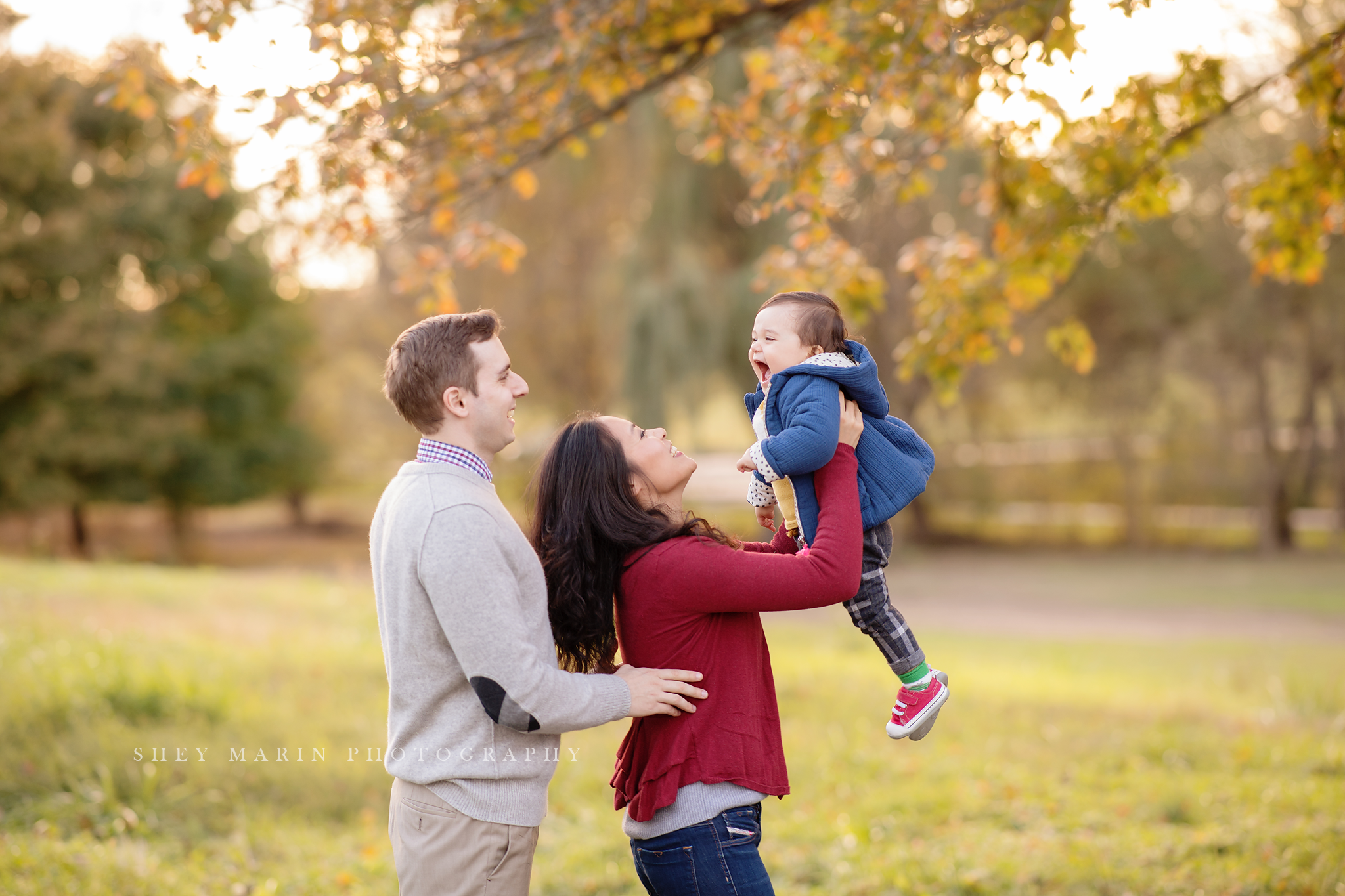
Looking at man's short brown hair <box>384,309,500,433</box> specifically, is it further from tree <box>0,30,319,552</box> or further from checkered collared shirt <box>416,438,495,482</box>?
tree <box>0,30,319,552</box>

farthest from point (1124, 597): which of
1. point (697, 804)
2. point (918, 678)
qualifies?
point (697, 804)

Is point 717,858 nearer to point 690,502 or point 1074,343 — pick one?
point 1074,343

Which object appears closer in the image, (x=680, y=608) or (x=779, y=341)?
(x=680, y=608)

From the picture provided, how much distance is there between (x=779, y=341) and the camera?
95.7 inches

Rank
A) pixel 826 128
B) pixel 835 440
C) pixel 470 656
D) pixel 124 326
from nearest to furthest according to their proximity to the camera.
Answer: pixel 470 656 → pixel 835 440 → pixel 826 128 → pixel 124 326

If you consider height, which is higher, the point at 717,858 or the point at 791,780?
the point at 717,858

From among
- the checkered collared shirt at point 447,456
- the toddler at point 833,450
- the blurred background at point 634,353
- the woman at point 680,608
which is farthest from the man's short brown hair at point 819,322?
the blurred background at point 634,353

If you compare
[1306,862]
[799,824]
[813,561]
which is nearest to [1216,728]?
[1306,862]

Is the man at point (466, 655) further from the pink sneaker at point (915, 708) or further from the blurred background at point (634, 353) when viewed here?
the blurred background at point (634, 353)

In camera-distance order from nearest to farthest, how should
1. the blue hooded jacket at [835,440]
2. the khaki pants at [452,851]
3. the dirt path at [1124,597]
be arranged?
the khaki pants at [452,851] → the blue hooded jacket at [835,440] → the dirt path at [1124,597]

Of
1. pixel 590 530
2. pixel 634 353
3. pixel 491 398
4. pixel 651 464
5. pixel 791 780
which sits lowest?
pixel 791 780

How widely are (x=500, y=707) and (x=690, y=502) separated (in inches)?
827

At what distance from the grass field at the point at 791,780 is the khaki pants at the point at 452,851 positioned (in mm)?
2136

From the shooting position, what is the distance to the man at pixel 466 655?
200 cm
